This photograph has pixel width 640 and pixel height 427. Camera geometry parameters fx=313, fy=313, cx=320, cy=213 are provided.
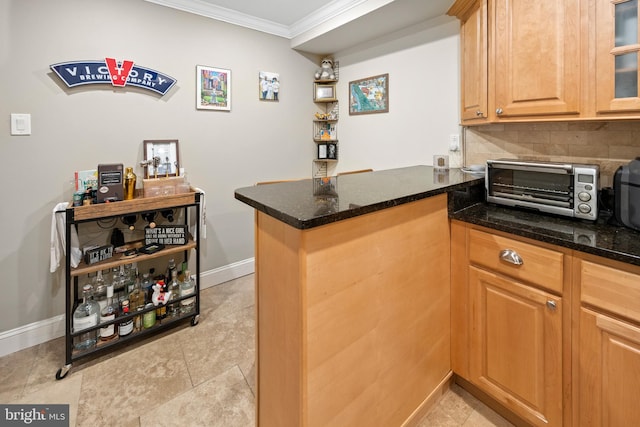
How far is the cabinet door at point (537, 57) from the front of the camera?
1.40m

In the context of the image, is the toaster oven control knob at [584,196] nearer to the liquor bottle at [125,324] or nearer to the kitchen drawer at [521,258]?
the kitchen drawer at [521,258]

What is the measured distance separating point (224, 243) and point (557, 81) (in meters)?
2.62

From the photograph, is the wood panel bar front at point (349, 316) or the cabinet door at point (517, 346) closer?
the wood panel bar front at point (349, 316)

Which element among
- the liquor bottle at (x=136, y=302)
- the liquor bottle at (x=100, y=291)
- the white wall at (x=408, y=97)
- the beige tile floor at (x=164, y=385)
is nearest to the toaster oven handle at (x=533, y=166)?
the white wall at (x=408, y=97)

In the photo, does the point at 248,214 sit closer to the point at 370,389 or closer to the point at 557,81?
the point at 370,389

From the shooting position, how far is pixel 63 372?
1.75m

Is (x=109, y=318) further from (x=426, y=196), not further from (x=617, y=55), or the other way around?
(x=617, y=55)

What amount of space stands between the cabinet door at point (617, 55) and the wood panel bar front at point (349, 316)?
790mm

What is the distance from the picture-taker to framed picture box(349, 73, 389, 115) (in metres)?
2.81

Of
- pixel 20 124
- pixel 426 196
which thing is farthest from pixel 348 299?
pixel 20 124

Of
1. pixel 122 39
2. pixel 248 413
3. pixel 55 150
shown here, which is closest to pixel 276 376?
pixel 248 413

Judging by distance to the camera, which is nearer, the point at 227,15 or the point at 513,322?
the point at 513,322

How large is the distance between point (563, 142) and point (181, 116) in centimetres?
261

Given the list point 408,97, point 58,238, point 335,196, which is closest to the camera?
point 335,196
